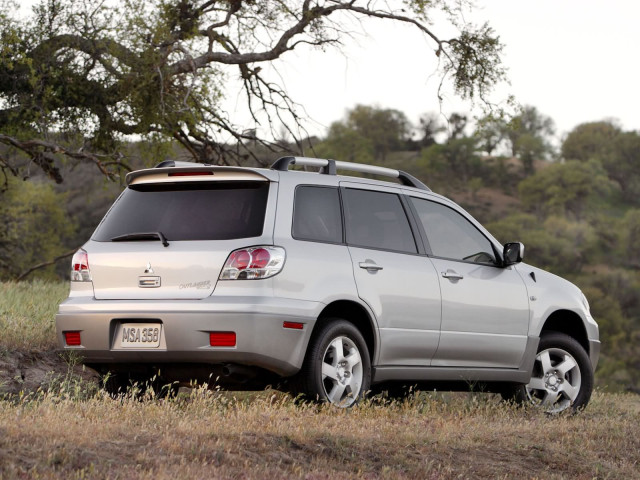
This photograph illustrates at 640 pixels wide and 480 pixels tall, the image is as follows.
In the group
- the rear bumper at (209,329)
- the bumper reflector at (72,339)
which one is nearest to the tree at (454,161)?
the bumper reflector at (72,339)

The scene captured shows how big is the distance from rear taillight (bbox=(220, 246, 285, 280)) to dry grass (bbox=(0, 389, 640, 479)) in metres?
0.85

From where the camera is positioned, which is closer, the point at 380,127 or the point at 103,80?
the point at 103,80

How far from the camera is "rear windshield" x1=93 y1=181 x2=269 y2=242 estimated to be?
285 inches

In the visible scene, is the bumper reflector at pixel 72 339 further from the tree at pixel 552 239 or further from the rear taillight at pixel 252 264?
the tree at pixel 552 239

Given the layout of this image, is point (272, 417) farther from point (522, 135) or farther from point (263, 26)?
point (522, 135)

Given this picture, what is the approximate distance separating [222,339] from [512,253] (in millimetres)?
3081

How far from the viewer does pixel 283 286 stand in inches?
278

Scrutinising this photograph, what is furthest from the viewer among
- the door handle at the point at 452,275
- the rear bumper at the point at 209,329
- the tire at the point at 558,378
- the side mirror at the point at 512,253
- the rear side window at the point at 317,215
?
the tire at the point at 558,378

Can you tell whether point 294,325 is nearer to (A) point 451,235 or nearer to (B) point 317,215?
(B) point 317,215

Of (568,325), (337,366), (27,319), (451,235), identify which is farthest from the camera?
(27,319)

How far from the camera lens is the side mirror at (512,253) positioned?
9047 mm

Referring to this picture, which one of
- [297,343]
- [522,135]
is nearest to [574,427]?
[297,343]

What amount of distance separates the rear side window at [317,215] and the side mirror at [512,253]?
184 cm

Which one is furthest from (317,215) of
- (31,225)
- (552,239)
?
(552,239)
